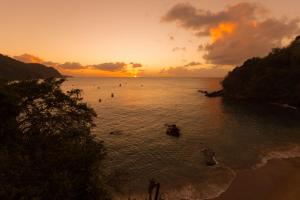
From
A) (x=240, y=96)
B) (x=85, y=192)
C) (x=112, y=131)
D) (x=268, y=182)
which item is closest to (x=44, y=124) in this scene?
(x=85, y=192)

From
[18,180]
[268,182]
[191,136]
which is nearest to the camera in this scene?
[18,180]

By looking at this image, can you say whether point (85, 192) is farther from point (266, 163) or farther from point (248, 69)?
point (248, 69)

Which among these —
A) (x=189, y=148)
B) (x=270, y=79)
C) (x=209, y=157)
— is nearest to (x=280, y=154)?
(x=209, y=157)

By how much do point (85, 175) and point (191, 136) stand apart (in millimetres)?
36934

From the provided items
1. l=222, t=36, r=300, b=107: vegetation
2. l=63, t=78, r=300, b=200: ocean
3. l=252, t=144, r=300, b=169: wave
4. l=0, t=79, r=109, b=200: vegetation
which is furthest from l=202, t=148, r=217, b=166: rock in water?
A: l=222, t=36, r=300, b=107: vegetation

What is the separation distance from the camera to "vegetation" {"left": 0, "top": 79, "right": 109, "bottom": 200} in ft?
40.4

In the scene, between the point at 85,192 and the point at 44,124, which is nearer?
the point at 85,192

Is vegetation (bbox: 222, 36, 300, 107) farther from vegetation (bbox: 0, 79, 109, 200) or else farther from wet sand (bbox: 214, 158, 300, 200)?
vegetation (bbox: 0, 79, 109, 200)

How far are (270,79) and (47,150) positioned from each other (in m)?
95.9

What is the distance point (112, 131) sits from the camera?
51938mm

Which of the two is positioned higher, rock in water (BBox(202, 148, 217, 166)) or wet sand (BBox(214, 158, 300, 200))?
rock in water (BBox(202, 148, 217, 166))

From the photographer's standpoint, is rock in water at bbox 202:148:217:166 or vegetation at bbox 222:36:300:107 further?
vegetation at bbox 222:36:300:107

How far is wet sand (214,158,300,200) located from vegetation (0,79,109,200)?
56.4 feet

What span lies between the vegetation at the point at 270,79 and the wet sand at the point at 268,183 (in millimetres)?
62904
